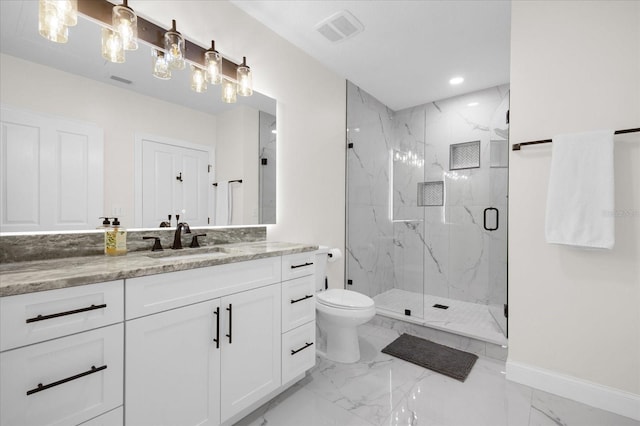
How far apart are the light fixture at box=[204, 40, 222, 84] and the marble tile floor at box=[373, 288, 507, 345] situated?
2.58 meters

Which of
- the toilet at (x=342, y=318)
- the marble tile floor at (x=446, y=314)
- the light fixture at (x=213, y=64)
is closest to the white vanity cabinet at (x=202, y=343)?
the toilet at (x=342, y=318)

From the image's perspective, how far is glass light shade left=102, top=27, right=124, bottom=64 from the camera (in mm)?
1451

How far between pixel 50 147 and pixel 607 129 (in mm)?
2982

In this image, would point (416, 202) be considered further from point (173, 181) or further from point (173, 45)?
point (173, 45)

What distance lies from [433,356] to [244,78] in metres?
2.57

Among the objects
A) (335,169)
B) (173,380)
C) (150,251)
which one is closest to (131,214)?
(150,251)

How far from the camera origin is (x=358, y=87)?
3.30m

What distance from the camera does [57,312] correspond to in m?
0.90

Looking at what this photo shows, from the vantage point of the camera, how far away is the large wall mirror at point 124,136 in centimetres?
125

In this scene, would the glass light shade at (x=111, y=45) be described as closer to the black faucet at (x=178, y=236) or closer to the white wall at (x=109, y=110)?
the white wall at (x=109, y=110)

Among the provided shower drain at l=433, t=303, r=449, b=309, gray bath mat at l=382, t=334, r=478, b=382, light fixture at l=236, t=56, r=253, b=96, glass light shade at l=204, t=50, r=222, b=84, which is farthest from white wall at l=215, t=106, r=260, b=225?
shower drain at l=433, t=303, r=449, b=309

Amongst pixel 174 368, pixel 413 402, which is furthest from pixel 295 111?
pixel 413 402

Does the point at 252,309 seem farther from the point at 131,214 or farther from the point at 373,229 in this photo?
the point at 373,229

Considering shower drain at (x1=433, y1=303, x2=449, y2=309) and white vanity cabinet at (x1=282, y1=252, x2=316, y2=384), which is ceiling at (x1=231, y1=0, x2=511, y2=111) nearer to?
white vanity cabinet at (x1=282, y1=252, x2=316, y2=384)
